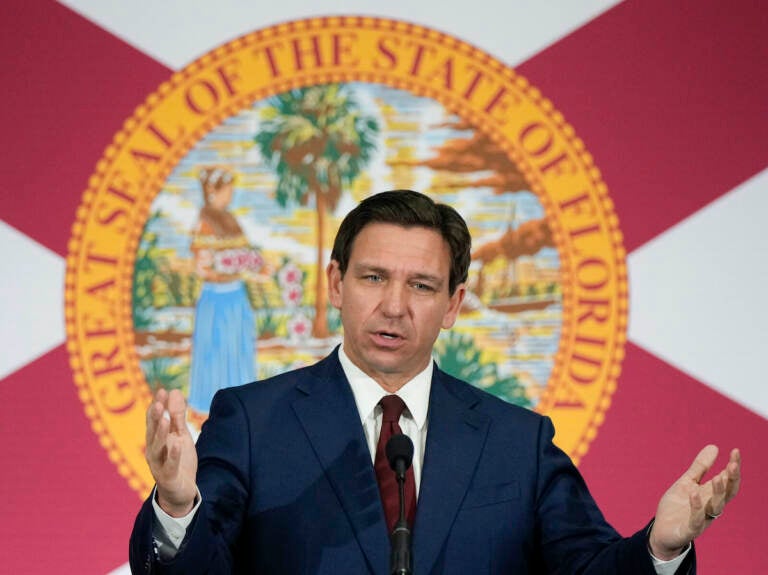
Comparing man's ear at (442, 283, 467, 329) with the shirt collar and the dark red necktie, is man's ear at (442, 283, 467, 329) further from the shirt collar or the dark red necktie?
the dark red necktie

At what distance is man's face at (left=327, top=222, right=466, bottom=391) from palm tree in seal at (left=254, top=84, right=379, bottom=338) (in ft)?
3.52

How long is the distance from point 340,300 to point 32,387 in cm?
143

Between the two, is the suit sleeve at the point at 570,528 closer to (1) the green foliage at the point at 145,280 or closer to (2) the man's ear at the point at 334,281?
(2) the man's ear at the point at 334,281

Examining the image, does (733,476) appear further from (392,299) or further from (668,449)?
(668,449)

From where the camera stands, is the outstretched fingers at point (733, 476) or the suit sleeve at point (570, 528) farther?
the suit sleeve at point (570, 528)

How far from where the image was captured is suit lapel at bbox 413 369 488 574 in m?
2.02

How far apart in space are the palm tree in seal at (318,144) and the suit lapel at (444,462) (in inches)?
43.6

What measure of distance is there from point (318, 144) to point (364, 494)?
1.54m

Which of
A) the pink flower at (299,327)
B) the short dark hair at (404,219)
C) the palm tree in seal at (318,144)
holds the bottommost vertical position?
the pink flower at (299,327)

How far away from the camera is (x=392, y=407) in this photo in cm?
217

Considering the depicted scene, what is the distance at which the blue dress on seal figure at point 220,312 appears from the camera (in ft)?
10.7

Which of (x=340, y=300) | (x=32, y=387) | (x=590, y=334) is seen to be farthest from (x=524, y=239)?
(x=32, y=387)

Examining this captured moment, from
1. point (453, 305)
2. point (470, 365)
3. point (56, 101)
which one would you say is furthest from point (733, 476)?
point (56, 101)

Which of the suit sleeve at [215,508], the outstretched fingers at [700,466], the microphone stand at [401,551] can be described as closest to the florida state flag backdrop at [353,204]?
the suit sleeve at [215,508]
